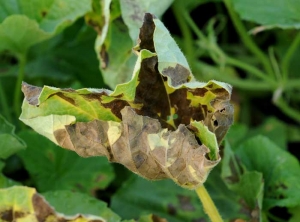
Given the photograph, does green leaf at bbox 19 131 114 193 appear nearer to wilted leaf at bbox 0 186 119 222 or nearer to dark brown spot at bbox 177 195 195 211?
dark brown spot at bbox 177 195 195 211

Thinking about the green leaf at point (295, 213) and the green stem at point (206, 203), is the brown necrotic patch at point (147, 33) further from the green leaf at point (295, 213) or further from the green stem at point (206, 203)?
the green leaf at point (295, 213)

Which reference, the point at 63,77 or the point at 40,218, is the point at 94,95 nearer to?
the point at 40,218

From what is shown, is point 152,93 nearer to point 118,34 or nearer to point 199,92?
point 199,92

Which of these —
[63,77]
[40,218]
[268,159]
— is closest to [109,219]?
[40,218]

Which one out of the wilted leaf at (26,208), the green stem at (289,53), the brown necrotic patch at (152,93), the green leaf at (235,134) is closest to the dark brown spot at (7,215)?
the wilted leaf at (26,208)

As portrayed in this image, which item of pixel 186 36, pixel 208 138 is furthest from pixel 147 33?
pixel 186 36

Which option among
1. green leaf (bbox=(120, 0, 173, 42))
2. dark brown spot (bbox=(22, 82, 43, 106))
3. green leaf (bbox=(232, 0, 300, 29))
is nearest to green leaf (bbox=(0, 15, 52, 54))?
green leaf (bbox=(120, 0, 173, 42))
